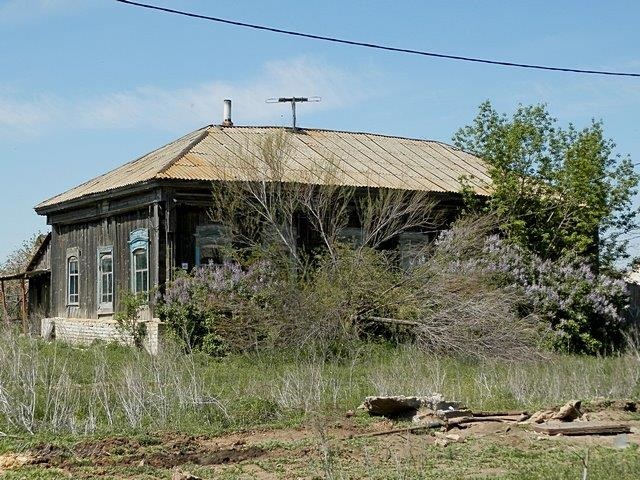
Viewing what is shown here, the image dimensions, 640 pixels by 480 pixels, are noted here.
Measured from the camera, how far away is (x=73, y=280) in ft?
86.4

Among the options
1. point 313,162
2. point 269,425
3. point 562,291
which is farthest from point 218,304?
point 269,425

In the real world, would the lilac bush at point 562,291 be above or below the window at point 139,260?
below

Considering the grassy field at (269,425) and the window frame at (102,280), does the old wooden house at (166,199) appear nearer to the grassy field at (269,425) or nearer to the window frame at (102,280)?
the window frame at (102,280)

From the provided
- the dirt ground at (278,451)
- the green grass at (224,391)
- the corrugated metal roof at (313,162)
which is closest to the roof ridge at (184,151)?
the corrugated metal roof at (313,162)

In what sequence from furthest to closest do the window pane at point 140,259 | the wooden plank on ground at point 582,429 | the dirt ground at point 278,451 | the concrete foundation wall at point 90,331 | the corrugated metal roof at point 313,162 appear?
1. the window pane at point 140,259
2. the corrugated metal roof at point 313,162
3. the concrete foundation wall at point 90,331
4. the wooden plank on ground at point 582,429
5. the dirt ground at point 278,451

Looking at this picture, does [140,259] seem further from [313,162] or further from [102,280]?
[313,162]

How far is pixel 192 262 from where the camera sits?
71.4 ft

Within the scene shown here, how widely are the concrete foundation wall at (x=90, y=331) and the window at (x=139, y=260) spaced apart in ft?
3.42

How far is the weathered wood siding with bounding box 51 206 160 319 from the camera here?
22.4 meters

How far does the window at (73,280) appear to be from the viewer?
26094 mm

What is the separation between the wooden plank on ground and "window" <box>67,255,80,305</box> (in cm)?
1809

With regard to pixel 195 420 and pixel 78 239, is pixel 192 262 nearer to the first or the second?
pixel 78 239

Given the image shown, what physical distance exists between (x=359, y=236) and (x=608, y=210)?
21.6 ft

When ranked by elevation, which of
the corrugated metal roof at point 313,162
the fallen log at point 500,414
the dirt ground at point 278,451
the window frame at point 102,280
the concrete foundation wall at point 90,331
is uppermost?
the corrugated metal roof at point 313,162
